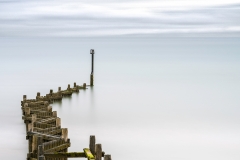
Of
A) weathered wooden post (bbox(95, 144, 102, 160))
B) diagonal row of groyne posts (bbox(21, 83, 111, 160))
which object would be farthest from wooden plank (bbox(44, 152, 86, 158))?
weathered wooden post (bbox(95, 144, 102, 160))

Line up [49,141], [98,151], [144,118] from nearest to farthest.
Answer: [98,151]
[49,141]
[144,118]

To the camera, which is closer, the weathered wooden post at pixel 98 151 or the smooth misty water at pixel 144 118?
the weathered wooden post at pixel 98 151

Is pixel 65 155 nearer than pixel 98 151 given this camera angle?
No

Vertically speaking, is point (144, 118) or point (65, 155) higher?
point (144, 118)

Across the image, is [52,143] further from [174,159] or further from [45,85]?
[45,85]

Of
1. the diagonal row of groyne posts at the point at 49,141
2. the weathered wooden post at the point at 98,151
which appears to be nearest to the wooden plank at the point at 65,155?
the diagonal row of groyne posts at the point at 49,141

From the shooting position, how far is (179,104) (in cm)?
4100

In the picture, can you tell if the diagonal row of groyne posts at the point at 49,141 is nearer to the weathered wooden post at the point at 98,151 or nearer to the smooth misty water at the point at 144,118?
the weathered wooden post at the point at 98,151

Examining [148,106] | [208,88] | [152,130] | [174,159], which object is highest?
[208,88]

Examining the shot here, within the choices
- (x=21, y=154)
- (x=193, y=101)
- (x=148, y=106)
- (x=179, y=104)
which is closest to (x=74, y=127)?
(x=21, y=154)

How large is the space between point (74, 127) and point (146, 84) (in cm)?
2878

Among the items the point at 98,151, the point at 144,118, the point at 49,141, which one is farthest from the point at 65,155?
the point at 144,118

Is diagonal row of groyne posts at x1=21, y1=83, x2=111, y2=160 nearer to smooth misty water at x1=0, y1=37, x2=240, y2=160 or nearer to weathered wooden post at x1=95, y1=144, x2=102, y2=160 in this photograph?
weathered wooden post at x1=95, y1=144, x2=102, y2=160

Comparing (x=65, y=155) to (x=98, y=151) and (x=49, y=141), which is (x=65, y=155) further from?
(x=49, y=141)
